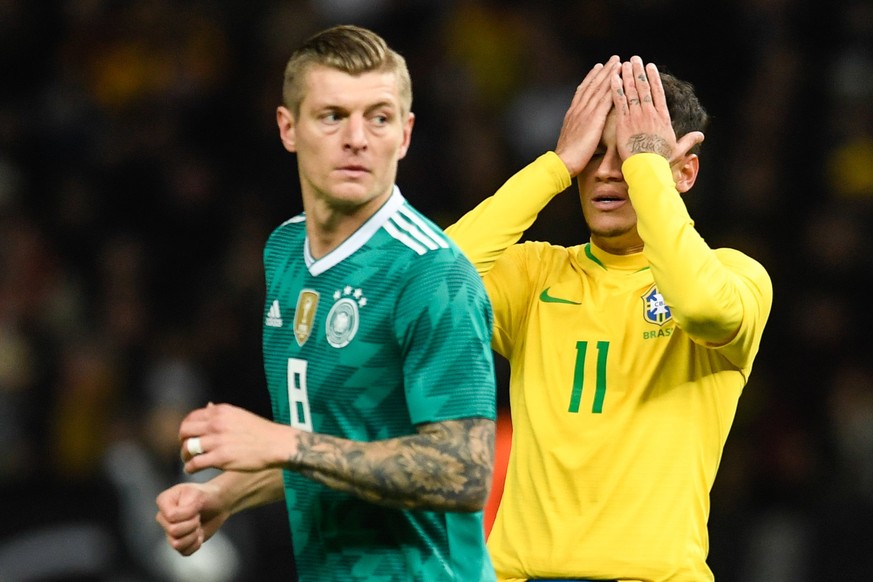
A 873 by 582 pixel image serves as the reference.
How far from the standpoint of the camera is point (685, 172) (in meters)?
4.19

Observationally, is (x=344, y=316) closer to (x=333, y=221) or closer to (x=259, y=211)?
(x=333, y=221)

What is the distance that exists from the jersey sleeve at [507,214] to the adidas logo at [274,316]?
0.73m

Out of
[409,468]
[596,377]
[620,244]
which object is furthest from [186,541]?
[620,244]

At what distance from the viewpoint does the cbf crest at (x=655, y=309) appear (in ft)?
12.9

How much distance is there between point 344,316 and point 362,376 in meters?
0.14

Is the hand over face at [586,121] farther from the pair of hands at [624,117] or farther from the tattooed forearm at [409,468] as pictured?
the tattooed forearm at [409,468]

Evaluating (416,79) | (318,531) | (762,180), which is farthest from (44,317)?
(318,531)

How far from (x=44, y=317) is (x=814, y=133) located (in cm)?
509

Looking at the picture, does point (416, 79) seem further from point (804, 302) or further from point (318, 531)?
point (318, 531)

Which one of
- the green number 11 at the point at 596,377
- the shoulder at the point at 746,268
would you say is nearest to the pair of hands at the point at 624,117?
the shoulder at the point at 746,268

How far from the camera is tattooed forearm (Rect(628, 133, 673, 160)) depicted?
3969 mm

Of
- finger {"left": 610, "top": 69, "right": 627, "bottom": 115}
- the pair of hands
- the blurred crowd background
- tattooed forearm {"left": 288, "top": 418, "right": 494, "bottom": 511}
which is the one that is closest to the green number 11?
the pair of hands

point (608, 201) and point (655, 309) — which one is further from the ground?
point (608, 201)

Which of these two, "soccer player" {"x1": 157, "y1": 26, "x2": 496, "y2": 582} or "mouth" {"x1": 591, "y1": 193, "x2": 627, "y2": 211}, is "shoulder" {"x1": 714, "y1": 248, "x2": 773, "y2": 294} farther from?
"soccer player" {"x1": 157, "y1": 26, "x2": 496, "y2": 582}
